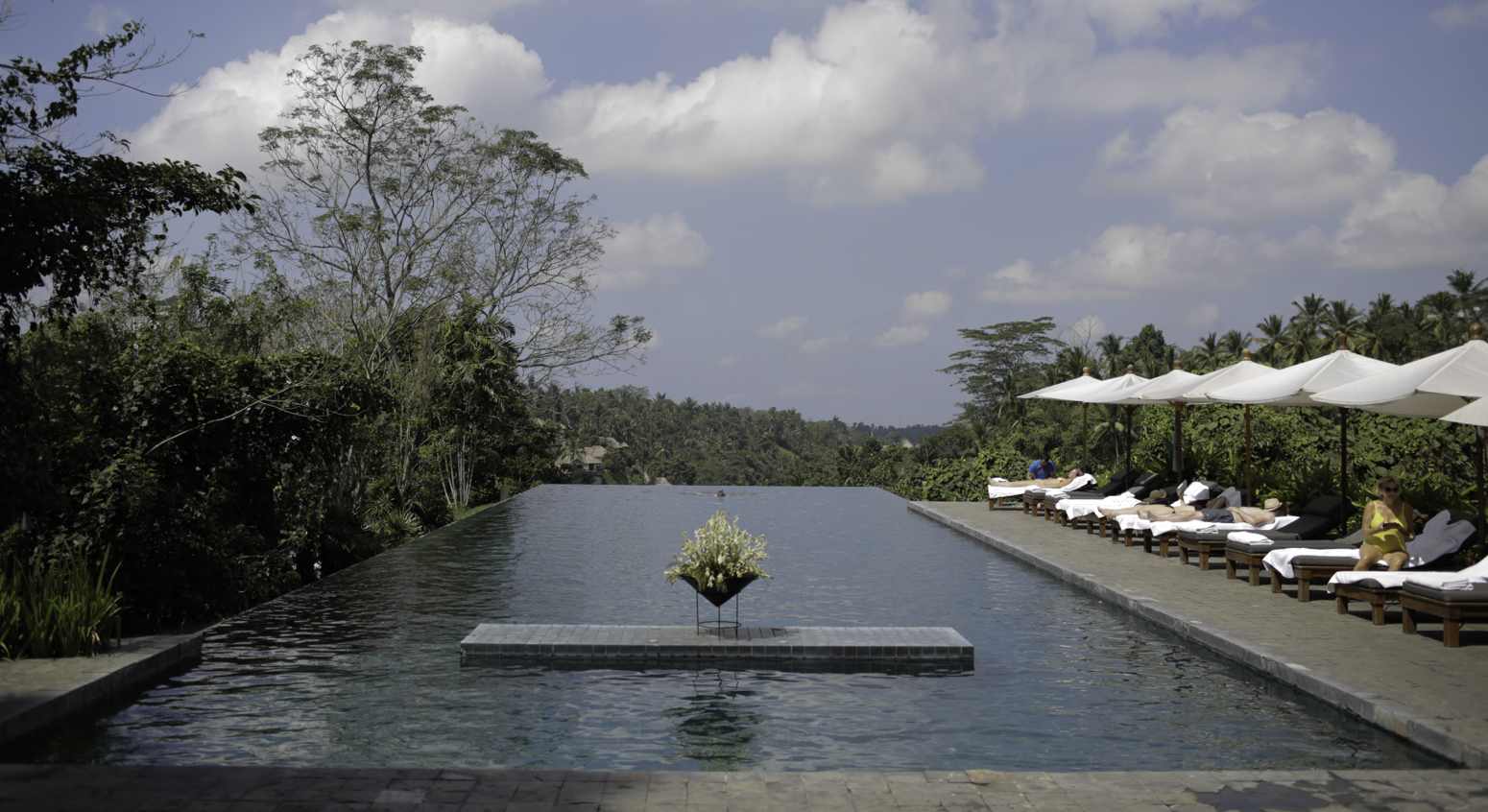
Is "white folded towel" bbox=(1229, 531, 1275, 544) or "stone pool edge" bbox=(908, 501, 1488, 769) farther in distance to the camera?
"white folded towel" bbox=(1229, 531, 1275, 544)

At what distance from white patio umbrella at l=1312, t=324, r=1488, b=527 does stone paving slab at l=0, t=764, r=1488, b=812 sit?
15.6 feet

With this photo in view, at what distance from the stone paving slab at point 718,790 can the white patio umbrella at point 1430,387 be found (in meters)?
4.75

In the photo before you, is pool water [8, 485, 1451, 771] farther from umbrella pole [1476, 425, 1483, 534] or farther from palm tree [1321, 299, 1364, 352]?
palm tree [1321, 299, 1364, 352]

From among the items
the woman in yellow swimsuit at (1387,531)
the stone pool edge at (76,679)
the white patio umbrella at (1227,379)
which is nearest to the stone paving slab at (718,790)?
the stone pool edge at (76,679)

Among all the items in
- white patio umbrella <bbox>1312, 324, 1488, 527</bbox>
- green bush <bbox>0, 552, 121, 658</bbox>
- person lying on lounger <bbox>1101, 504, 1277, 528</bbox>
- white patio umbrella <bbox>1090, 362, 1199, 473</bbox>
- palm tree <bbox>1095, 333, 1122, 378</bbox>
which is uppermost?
palm tree <bbox>1095, 333, 1122, 378</bbox>

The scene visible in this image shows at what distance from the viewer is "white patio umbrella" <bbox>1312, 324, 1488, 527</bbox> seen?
8336 mm

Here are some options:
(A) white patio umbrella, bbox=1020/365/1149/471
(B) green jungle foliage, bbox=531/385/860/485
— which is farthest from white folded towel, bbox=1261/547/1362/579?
(B) green jungle foliage, bbox=531/385/860/485

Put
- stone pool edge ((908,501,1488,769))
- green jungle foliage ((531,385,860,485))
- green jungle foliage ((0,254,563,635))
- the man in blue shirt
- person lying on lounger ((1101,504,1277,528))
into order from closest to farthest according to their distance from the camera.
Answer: stone pool edge ((908,501,1488,769)), green jungle foliage ((0,254,563,635)), person lying on lounger ((1101,504,1277,528)), the man in blue shirt, green jungle foliage ((531,385,860,485))

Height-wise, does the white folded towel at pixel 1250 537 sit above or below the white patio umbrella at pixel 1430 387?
below

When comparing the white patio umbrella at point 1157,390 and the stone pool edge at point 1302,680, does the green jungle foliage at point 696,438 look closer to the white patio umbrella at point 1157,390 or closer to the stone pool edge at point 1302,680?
the white patio umbrella at point 1157,390

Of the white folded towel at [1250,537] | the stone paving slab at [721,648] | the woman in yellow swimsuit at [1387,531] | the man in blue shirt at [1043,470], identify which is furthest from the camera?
the man in blue shirt at [1043,470]

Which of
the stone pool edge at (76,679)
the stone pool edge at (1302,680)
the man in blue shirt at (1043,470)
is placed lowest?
the stone pool edge at (1302,680)

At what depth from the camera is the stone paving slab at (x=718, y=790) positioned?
411 cm

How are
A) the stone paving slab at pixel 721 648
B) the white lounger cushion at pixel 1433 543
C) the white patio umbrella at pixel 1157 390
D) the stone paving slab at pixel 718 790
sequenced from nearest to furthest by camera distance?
the stone paving slab at pixel 718 790
the stone paving slab at pixel 721 648
the white lounger cushion at pixel 1433 543
the white patio umbrella at pixel 1157 390
